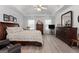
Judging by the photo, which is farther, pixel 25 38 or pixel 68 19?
pixel 68 19

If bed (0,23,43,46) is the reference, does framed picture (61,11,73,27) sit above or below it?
above

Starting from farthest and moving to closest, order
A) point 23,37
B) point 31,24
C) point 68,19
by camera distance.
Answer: point 31,24 → point 68,19 → point 23,37

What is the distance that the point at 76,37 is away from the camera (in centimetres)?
562

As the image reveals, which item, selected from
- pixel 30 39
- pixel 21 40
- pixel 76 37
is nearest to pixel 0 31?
pixel 21 40

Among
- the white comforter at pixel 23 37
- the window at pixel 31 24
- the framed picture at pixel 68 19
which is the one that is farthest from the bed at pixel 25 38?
the window at pixel 31 24

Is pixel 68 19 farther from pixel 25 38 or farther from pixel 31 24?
pixel 31 24

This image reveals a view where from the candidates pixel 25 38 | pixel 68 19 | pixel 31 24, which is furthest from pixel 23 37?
pixel 31 24

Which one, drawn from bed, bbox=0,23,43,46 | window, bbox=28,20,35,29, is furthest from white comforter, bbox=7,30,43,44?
window, bbox=28,20,35,29

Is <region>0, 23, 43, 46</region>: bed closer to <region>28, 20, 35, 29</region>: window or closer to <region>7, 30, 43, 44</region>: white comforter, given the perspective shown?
<region>7, 30, 43, 44</region>: white comforter

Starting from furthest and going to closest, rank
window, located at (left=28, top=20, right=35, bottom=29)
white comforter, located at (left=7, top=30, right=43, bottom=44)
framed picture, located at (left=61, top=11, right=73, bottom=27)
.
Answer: window, located at (left=28, top=20, right=35, bottom=29)
framed picture, located at (left=61, top=11, right=73, bottom=27)
white comforter, located at (left=7, top=30, right=43, bottom=44)

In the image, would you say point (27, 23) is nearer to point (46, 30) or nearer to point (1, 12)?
point (46, 30)

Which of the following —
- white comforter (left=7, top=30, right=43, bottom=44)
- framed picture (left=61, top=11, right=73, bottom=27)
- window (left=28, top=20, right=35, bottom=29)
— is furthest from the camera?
window (left=28, top=20, right=35, bottom=29)

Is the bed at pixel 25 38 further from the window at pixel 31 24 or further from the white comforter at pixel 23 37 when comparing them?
the window at pixel 31 24
